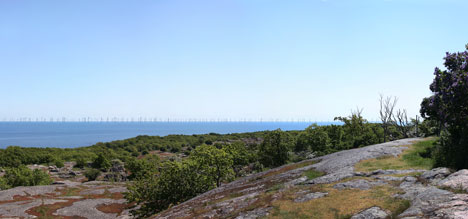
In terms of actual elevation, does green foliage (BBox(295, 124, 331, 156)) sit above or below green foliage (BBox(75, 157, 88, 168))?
above

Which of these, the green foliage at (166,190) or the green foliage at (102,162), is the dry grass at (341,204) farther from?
the green foliage at (102,162)

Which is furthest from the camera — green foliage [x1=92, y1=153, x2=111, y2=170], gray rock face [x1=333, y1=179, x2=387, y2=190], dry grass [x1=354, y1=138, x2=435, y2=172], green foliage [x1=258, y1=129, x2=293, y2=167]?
green foliage [x1=92, y1=153, x2=111, y2=170]

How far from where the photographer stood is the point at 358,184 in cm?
2109

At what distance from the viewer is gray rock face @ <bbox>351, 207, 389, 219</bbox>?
1490 cm

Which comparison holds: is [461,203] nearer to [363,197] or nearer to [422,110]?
[363,197]

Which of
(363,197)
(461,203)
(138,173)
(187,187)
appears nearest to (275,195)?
(363,197)

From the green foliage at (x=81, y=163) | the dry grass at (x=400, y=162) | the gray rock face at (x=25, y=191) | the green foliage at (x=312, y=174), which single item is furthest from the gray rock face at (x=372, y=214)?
the green foliage at (x=81, y=163)

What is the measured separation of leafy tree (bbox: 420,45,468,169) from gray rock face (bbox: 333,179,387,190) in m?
7.94

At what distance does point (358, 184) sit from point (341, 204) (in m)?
4.66

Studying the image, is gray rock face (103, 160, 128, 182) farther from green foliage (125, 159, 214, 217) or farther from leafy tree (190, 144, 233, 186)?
green foliage (125, 159, 214, 217)

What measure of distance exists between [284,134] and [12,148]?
112 meters

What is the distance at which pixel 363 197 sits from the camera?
17828 mm

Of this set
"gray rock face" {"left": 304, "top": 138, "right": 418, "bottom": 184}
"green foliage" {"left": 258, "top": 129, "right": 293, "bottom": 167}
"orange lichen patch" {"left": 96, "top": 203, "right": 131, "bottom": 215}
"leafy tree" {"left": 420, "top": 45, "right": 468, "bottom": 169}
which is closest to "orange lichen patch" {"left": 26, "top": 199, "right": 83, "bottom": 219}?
"orange lichen patch" {"left": 96, "top": 203, "right": 131, "bottom": 215}

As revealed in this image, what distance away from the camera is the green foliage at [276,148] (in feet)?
220
